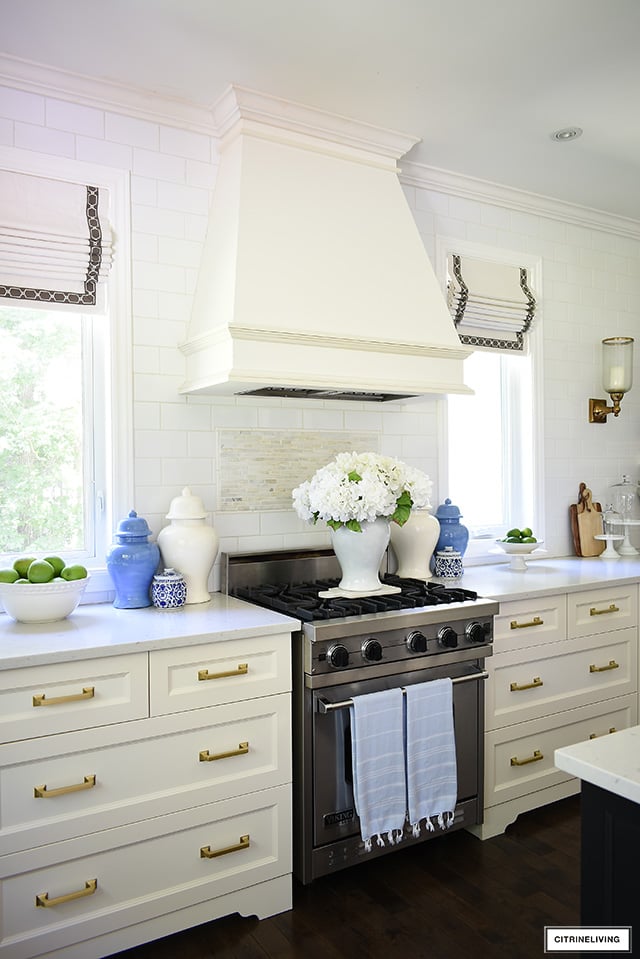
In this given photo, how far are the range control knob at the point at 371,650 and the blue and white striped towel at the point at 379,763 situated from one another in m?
0.12

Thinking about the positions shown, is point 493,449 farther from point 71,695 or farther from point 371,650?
point 71,695

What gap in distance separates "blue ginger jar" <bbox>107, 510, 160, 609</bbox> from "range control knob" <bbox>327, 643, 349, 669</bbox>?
2.34 ft

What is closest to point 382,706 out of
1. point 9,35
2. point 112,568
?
point 112,568

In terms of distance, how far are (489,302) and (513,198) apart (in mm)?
590

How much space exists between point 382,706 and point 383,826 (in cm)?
40

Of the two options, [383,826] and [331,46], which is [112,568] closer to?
[383,826]

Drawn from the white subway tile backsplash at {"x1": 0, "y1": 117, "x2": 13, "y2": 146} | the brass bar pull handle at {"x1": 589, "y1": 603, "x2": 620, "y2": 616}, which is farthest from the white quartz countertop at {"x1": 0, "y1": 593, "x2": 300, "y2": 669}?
the white subway tile backsplash at {"x1": 0, "y1": 117, "x2": 13, "y2": 146}

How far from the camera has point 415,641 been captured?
2.56 metres

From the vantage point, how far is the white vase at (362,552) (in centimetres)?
279

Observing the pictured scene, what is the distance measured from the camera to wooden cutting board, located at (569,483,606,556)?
408cm

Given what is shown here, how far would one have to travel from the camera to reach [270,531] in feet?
10.3

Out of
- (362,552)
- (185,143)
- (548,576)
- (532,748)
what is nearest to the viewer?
(362,552)

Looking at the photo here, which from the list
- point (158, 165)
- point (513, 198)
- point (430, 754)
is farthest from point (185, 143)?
point (430, 754)

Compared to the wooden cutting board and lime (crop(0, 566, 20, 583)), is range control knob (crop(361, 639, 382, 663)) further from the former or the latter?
the wooden cutting board
